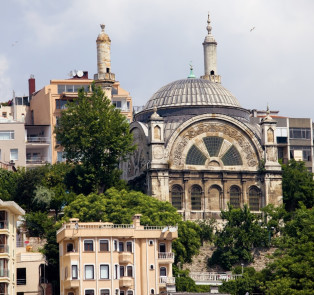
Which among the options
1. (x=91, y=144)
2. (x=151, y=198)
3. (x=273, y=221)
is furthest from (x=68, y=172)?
(x=273, y=221)

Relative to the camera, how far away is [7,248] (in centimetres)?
8106

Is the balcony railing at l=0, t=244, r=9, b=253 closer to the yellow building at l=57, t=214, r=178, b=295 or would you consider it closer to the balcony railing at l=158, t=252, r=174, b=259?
the yellow building at l=57, t=214, r=178, b=295

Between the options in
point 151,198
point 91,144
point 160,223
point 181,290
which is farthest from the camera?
point 91,144

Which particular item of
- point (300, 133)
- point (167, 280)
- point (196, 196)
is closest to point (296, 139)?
point (300, 133)

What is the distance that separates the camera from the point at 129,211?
9325cm

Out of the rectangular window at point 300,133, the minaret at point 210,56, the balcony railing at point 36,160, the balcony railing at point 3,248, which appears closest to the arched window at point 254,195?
the minaret at point 210,56

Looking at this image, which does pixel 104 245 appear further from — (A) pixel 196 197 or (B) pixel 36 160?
(B) pixel 36 160

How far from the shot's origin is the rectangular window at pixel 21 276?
86.7 metres

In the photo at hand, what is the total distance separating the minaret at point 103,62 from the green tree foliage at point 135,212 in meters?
20.7

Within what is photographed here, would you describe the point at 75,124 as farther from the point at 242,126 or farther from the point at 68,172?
the point at 242,126

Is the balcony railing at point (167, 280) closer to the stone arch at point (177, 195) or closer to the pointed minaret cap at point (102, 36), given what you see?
the stone arch at point (177, 195)

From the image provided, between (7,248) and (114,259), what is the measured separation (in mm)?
6800

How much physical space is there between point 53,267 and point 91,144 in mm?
18103

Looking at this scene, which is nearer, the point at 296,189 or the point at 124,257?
the point at 124,257
